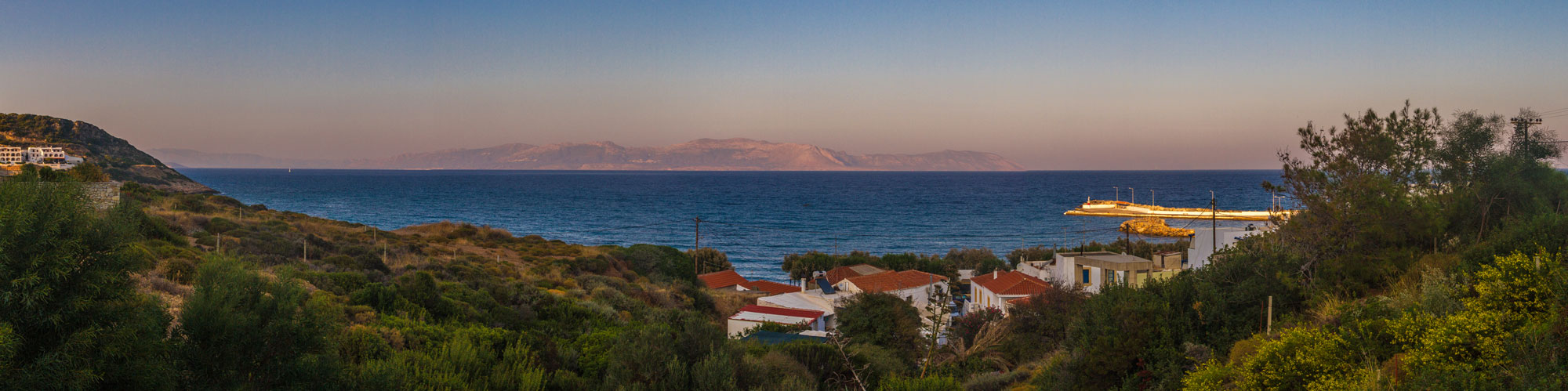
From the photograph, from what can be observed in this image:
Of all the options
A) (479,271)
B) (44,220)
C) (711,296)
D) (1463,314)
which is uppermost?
(44,220)

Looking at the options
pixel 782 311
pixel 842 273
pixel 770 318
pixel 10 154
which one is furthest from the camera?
pixel 10 154

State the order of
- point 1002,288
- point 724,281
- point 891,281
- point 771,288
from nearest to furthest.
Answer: point 1002,288
point 891,281
point 771,288
point 724,281

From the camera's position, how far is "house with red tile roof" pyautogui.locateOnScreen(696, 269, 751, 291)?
32.0 metres

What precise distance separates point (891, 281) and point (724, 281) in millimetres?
7678

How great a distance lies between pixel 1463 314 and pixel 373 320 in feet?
39.9

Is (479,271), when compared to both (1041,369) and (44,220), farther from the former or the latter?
(44,220)

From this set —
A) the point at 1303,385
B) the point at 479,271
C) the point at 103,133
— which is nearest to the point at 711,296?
the point at 479,271

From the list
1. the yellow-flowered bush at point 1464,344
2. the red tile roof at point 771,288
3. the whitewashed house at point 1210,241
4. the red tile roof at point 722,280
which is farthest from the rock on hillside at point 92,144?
the yellow-flowered bush at point 1464,344

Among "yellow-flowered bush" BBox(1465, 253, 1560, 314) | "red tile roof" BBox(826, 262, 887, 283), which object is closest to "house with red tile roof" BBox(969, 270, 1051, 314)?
"red tile roof" BBox(826, 262, 887, 283)

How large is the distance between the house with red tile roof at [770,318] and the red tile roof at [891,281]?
691cm

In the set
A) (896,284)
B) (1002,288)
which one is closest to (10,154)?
(896,284)

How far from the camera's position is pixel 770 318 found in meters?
20.2

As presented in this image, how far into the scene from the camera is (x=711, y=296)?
1062 inches

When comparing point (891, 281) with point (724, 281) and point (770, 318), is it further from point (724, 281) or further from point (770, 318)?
point (770, 318)
